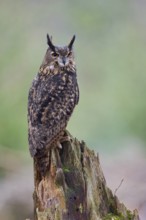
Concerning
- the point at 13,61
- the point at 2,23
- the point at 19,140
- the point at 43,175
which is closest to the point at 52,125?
the point at 43,175

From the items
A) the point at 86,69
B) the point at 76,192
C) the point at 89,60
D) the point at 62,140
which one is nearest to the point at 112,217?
the point at 76,192

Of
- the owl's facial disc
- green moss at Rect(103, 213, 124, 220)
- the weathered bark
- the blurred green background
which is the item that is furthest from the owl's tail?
the blurred green background

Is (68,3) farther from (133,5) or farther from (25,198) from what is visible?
(25,198)

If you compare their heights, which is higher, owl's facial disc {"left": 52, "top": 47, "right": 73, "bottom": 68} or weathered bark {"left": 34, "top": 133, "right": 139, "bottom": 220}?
owl's facial disc {"left": 52, "top": 47, "right": 73, "bottom": 68}

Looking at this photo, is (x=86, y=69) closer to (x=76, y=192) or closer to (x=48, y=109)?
(x=48, y=109)

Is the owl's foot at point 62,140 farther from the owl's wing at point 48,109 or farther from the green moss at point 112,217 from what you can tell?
the green moss at point 112,217

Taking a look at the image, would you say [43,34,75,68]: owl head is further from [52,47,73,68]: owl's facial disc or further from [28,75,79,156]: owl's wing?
[28,75,79,156]: owl's wing

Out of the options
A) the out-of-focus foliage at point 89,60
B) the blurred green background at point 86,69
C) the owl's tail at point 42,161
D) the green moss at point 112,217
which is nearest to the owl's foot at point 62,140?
the owl's tail at point 42,161
